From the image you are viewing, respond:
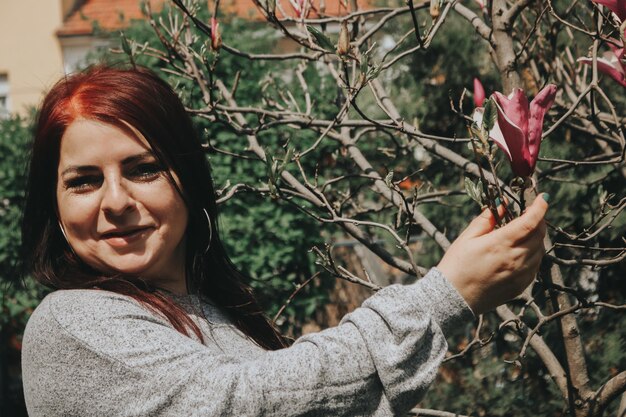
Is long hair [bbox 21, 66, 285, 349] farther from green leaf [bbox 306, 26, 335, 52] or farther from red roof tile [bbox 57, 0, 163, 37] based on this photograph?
red roof tile [bbox 57, 0, 163, 37]

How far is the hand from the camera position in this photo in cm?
112

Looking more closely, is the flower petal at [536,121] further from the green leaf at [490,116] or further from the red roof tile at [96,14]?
the red roof tile at [96,14]

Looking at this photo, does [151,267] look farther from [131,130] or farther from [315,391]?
[315,391]

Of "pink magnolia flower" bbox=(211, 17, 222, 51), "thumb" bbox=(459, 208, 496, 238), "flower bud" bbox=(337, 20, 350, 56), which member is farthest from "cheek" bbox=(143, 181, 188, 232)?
"pink magnolia flower" bbox=(211, 17, 222, 51)

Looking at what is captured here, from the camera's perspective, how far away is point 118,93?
4.98 feet

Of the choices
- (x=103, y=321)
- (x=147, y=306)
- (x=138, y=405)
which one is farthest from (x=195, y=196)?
(x=138, y=405)

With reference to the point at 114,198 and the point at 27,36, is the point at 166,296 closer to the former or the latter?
the point at 114,198

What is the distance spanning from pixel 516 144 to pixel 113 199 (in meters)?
0.65

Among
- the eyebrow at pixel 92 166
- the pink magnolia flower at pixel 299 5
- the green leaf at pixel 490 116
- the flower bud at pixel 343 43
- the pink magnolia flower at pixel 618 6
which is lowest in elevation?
the eyebrow at pixel 92 166

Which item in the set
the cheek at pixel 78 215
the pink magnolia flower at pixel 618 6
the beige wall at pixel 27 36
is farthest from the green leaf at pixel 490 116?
the beige wall at pixel 27 36

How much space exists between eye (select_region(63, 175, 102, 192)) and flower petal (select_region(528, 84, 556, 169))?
70 cm

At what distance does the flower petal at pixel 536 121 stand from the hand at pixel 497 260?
130mm

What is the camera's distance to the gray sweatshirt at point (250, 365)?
1.15m

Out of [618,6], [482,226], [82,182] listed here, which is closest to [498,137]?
[482,226]
